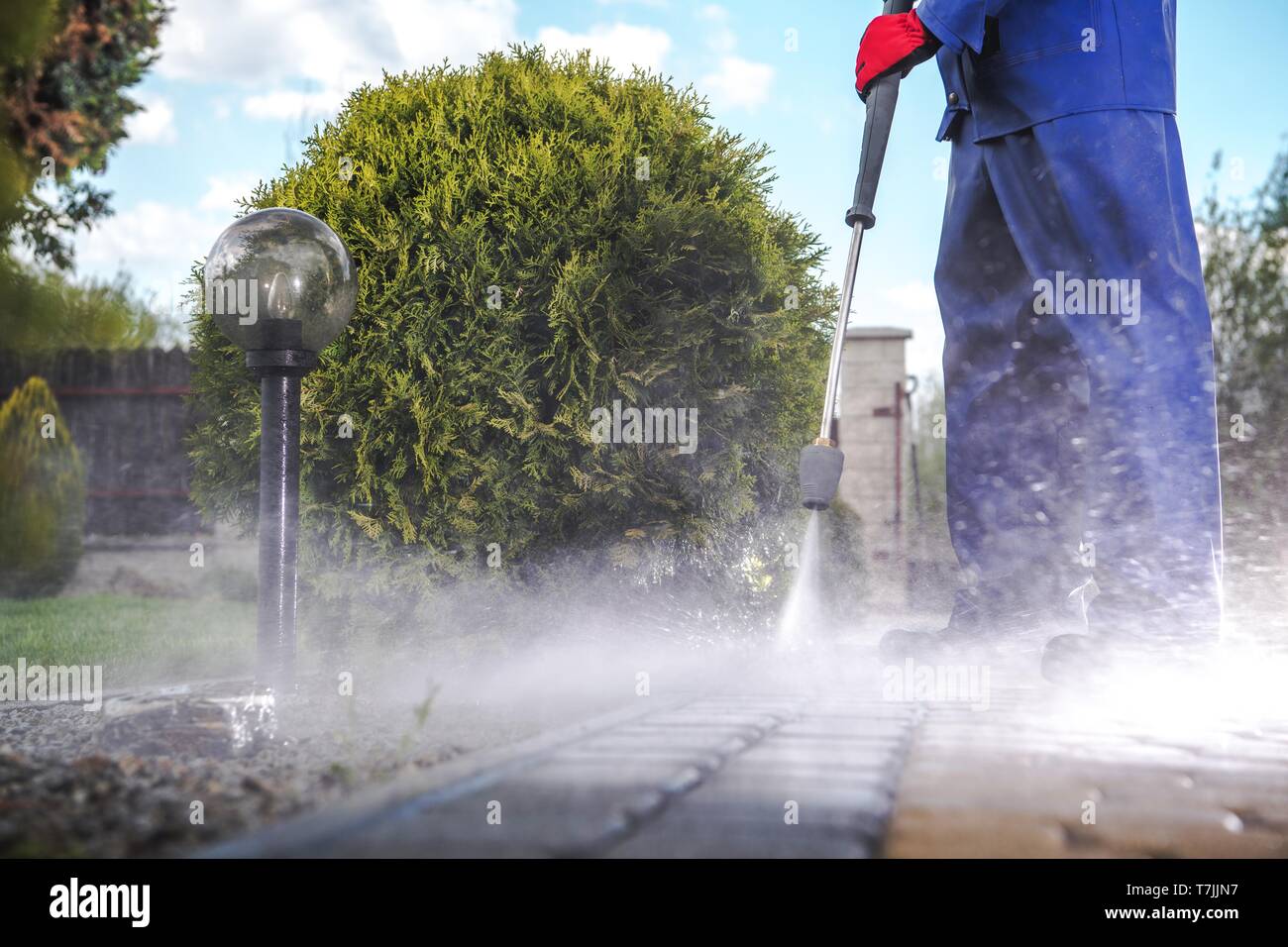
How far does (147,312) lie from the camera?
561 inches

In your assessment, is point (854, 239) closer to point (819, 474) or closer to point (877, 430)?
point (819, 474)

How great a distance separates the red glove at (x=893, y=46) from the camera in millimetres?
2998

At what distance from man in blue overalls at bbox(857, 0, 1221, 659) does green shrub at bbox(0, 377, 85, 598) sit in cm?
689

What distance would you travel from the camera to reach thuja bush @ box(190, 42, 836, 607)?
11.1 ft

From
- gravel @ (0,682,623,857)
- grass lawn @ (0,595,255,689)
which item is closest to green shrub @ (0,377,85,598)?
grass lawn @ (0,595,255,689)

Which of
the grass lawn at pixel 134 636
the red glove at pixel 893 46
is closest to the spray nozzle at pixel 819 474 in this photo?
the red glove at pixel 893 46

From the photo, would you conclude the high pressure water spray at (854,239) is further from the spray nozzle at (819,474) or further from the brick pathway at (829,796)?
the brick pathway at (829,796)

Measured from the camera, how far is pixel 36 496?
7.20 meters

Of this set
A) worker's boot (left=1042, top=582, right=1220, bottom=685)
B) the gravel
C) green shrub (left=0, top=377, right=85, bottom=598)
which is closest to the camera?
the gravel

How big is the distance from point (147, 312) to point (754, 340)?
13.5 m

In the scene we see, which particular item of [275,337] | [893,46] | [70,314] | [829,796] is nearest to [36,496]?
[70,314]

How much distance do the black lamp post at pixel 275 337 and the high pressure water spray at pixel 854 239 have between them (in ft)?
5.29

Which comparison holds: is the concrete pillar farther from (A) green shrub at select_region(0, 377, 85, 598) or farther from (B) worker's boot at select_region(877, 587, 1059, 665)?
(A) green shrub at select_region(0, 377, 85, 598)
